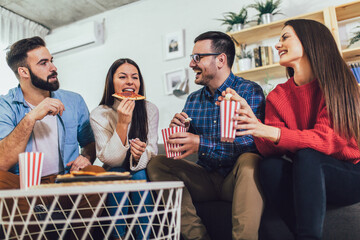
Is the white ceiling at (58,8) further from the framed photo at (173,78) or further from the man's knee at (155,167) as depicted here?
the man's knee at (155,167)

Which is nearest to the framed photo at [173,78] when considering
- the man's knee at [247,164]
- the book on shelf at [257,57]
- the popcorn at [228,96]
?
the book on shelf at [257,57]

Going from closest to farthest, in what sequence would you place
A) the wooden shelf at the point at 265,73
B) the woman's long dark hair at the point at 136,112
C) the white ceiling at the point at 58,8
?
1. the woman's long dark hair at the point at 136,112
2. the wooden shelf at the point at 265,73
3. the white ceiling at the point at 58,8

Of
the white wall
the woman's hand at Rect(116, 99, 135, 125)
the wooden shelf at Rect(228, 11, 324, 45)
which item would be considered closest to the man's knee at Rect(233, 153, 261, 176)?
the woman's hand at Rect(116, 99, 135, 125)

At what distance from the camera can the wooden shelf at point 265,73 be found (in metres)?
2.87

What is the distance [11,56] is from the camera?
2182mm

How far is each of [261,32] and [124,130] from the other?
1905 millimetres

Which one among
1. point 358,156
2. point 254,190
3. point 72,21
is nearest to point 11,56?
point 254,190

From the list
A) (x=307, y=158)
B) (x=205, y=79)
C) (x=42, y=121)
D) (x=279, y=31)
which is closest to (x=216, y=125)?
(x=205, y=79)

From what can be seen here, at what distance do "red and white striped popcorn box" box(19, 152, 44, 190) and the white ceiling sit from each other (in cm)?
337

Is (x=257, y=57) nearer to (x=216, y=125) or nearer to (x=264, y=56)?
(x=264, y=56)

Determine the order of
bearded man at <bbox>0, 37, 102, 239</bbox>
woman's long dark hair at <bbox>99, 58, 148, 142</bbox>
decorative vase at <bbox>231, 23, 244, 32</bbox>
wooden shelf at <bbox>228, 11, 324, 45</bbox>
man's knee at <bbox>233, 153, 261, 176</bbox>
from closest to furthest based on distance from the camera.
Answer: man's knee at <bbox>233, 153, 261, 176</bbox>
bearded man at <bbox>0, 37, 102, 239</bbox>
woman's long dark hair at <bbox>99, 58, 148, 142</bbox>
wooden shelf at <bbox>228, 11, 324, 45</bbox>
decorative vase at <bbox>231, 23, 244, 32</bbox>

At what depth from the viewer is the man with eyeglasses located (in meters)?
1.31

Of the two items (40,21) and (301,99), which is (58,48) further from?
(301,99)

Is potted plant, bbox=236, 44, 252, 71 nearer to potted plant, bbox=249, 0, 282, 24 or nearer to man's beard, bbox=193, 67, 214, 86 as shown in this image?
potted plant, bbox=249, 0, 282, 24
